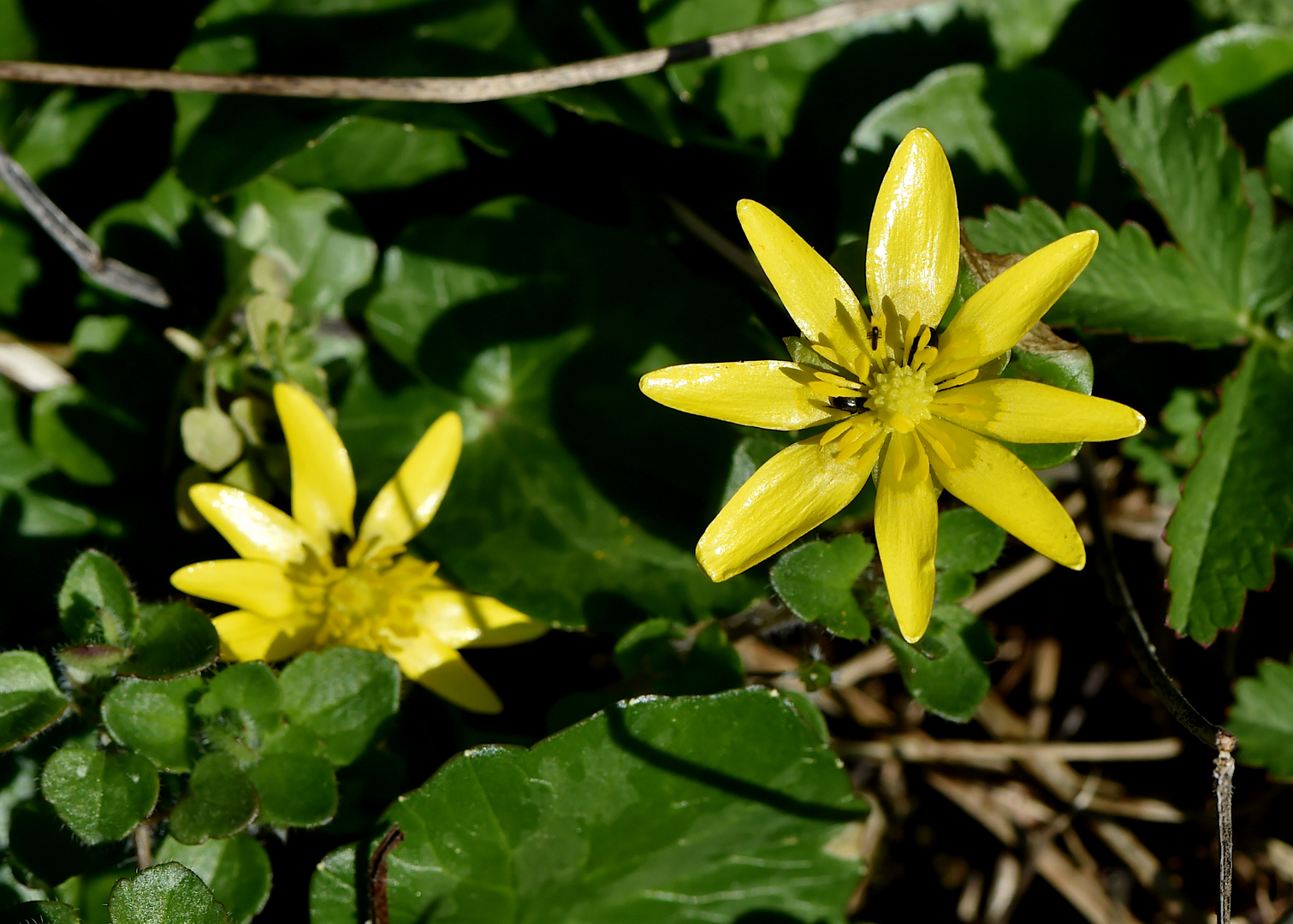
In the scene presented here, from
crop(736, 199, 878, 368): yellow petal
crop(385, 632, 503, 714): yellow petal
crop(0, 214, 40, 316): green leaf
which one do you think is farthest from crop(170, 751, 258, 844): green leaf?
crop(0, 214, 40, 316): green leaf

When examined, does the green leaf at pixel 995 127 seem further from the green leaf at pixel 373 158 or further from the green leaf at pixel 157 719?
the green leaf at pixel 157 719

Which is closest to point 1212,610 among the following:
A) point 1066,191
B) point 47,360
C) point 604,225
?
point 1066,191

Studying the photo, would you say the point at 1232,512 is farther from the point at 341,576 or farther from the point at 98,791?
the point at 98,791

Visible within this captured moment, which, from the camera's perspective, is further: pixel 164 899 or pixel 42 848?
pixel 42 848

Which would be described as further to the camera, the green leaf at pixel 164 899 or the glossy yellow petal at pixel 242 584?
the glossy yellow petal at pixel 242 584

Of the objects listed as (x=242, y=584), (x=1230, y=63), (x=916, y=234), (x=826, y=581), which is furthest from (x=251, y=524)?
(x=1230, y=63)

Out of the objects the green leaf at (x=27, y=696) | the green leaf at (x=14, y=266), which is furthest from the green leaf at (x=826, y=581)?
the green leaf at (x=14, y=266)

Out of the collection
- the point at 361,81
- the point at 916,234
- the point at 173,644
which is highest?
the point at 361,81

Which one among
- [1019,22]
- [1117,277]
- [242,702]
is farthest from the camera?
[1019,22]
